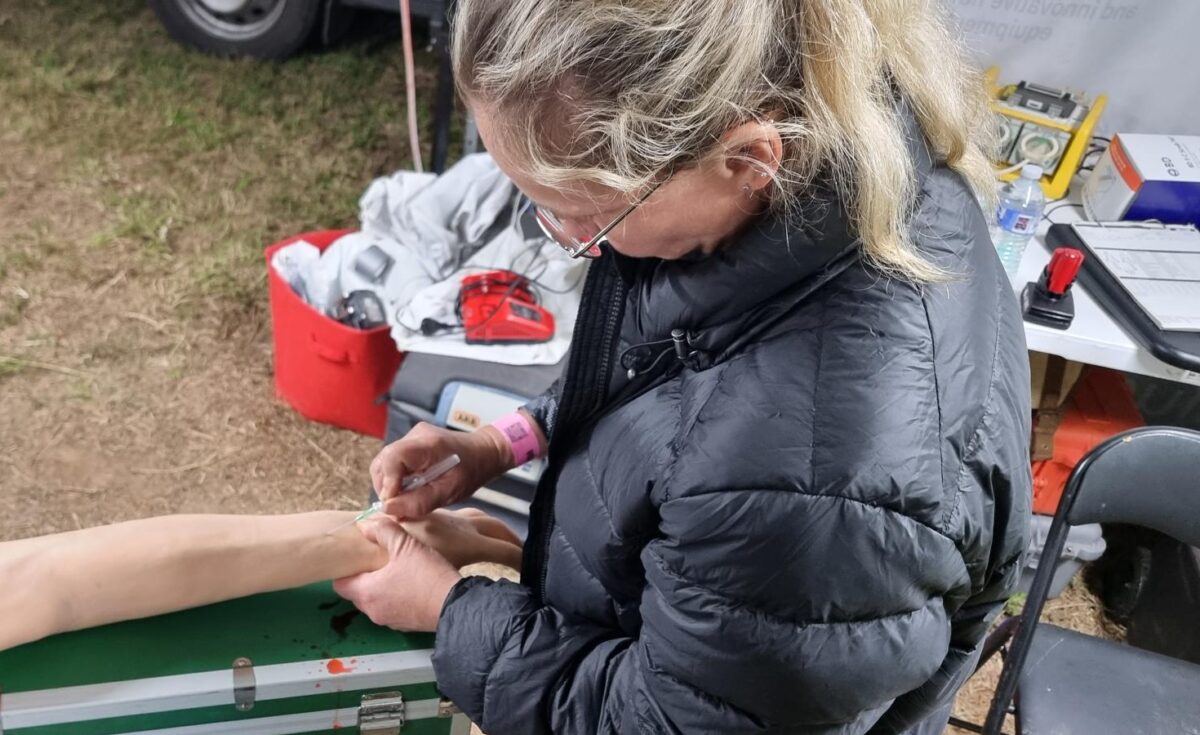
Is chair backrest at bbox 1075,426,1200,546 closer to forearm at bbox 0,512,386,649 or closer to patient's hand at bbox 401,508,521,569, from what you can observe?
patient's hand at bbox 401,508,521,569

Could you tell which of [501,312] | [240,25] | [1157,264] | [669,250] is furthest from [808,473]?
[240,25]

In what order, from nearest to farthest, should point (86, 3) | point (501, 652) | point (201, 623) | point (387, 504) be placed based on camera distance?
point (501, 652) → point (201, 623) → point (387, 504) → point (86, 3)

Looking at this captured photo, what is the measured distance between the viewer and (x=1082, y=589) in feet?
7.88

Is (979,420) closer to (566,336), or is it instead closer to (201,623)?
(201,623)

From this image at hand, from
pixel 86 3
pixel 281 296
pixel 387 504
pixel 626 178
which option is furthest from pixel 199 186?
pixel 626 178

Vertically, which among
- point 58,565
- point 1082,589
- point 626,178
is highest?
point 626,178

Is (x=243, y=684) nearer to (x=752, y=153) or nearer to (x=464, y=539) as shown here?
(x=464, y=539)

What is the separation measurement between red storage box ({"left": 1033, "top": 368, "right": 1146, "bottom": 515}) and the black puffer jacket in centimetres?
134

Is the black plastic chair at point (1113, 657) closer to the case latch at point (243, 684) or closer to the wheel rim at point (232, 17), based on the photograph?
the case latch at point (243, 684)

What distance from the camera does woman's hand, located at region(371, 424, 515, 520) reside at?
131 cm

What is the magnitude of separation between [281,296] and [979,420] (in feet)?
5.81

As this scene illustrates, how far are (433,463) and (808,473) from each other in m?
0.71

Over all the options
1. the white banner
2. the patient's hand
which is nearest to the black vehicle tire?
the white banner

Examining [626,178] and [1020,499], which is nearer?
[626,178]
